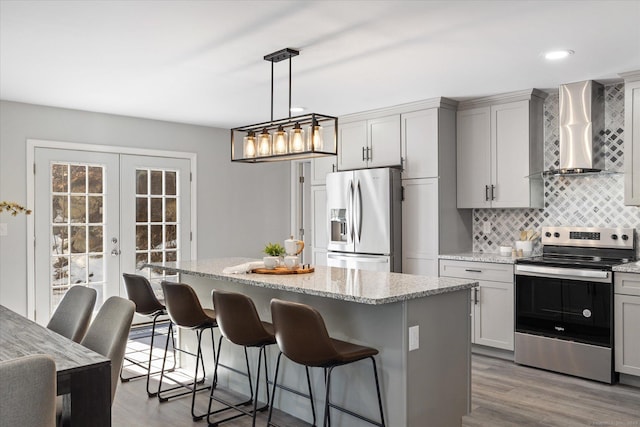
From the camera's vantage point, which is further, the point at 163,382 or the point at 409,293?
the point at 163,382

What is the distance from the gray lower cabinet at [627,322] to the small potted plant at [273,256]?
99.4 inches

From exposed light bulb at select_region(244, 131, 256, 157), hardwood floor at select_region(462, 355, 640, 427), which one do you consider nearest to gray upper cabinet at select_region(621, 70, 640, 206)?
hardwood floor at select_region(462, 355, 640, 427)

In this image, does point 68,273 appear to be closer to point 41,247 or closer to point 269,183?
point 41,247

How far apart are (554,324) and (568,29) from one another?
7.64ft

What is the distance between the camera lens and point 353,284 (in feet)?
9.52

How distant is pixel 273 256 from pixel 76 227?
290 centimetres

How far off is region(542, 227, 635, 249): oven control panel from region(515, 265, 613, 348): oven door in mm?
613

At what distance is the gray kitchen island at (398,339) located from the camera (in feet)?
8.52

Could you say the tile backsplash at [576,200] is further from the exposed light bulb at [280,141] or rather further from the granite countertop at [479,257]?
the exposed light bulb at [280,141]

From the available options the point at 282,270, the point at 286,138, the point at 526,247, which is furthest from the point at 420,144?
the point at 282,270

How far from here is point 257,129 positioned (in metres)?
3.70

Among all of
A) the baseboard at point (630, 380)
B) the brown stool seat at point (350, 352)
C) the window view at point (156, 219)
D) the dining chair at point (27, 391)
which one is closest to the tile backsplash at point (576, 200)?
the baseboard at point (630, 380)

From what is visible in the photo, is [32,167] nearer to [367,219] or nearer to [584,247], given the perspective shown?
[367,219]

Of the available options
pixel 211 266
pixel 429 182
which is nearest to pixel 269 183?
pixel 429 182
